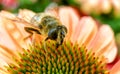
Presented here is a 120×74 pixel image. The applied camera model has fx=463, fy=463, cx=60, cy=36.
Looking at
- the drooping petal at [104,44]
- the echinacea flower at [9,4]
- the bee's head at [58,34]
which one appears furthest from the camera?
the echinacea flower at [9,4]

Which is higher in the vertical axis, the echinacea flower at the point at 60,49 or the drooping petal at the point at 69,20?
the drooping petal at the point at 69,20

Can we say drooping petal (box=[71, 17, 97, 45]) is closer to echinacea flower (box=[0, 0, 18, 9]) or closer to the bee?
the bee

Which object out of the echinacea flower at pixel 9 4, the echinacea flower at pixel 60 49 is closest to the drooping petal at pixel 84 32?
the echinacea flower at pixel 60 49

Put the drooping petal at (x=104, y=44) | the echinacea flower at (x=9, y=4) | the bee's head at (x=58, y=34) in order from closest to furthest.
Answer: the bee's head at (x=58, y=34) < the drooping petal at (x=104, y=44) < the echinacea flower at (x=9, y=4)

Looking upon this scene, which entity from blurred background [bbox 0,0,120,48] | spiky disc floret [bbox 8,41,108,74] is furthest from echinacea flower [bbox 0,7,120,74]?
blurred background [bbox 0,0,120,48]

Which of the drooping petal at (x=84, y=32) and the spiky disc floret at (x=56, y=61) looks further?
the drooping petal at (x=84, y=32)

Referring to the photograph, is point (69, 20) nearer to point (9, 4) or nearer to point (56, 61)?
point (56, 61)

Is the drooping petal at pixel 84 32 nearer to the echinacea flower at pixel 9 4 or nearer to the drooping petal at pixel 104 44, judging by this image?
the drooping petal at pixel 104 44
